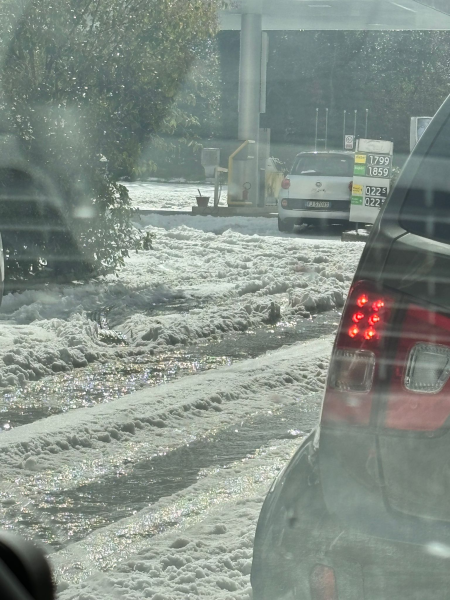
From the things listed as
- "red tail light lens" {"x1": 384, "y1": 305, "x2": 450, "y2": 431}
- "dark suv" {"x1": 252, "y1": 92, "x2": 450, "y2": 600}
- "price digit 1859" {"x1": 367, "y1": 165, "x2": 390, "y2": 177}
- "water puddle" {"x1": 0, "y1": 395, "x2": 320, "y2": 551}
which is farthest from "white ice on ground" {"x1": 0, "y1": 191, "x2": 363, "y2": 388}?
"red tail light lens" {"x1": 384, "y1": 305, "x2": 450, "y2": 431}

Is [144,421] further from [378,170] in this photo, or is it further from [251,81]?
[251,81]

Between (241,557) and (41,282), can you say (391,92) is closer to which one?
(41,282)

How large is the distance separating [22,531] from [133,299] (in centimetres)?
608

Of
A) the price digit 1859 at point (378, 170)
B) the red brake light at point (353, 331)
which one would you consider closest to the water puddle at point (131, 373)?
the red brake light at point (353, 331)

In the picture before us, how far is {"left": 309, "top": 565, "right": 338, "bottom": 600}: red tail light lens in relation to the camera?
2.16 meters

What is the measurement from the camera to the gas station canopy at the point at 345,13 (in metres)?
22.4

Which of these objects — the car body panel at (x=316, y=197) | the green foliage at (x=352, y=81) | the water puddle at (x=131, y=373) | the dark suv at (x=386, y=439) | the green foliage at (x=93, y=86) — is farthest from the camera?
the green foliage at (x=352, y=81)

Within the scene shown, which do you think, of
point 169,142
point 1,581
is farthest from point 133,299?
point 1,581

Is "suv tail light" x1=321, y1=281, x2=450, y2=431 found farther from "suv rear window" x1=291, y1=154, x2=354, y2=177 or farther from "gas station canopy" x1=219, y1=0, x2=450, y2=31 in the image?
"gas station canopy" x1=219, y1=0, x2=450, y2=31

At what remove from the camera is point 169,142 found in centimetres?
1098

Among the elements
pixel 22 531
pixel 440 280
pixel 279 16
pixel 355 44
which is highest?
pixel 355 44

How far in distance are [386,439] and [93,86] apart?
861cm

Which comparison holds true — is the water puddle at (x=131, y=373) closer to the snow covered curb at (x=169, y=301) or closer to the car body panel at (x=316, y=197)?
the snow covered curb at (x=169, y=301)

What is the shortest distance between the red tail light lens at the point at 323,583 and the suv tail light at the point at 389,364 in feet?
1.10
